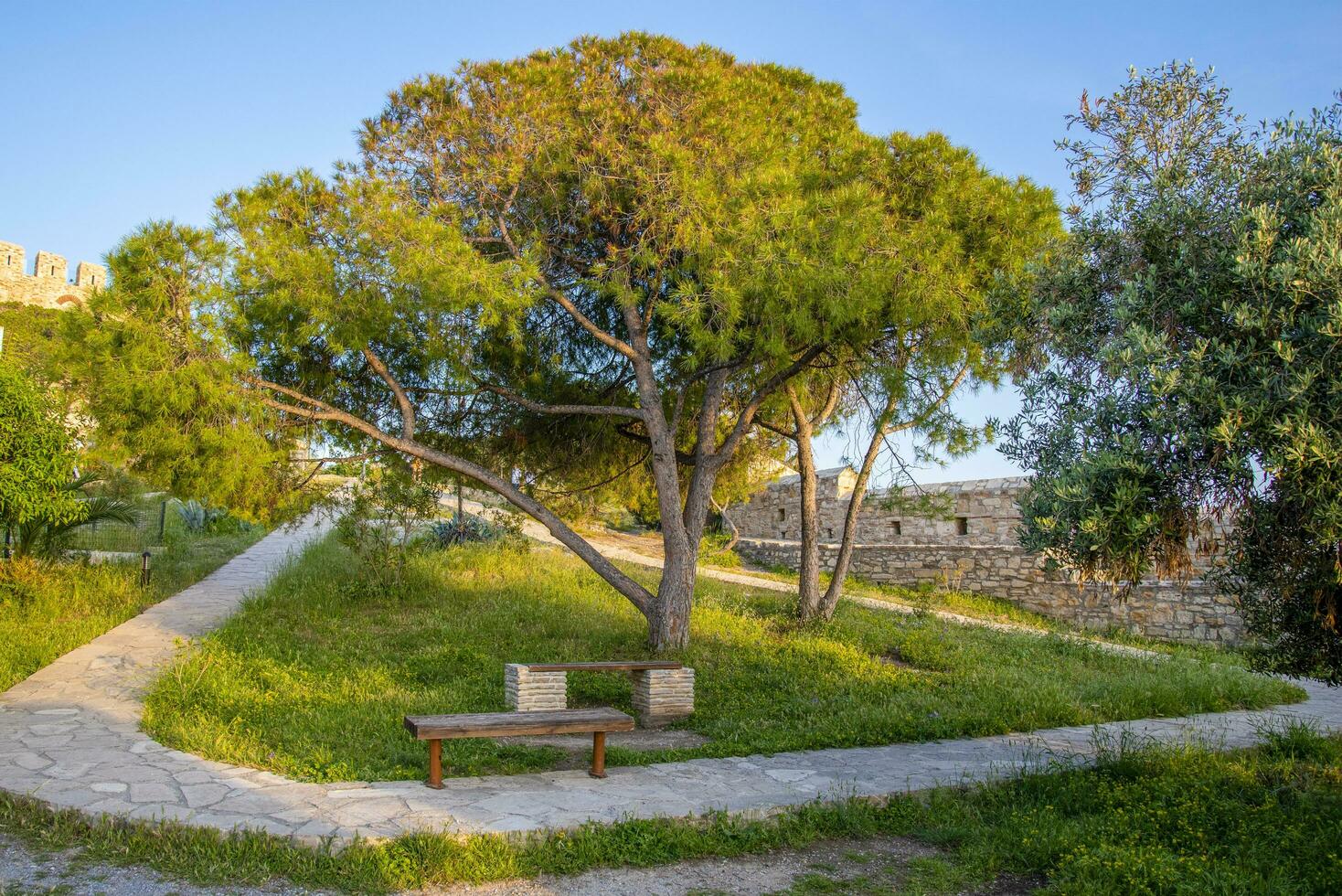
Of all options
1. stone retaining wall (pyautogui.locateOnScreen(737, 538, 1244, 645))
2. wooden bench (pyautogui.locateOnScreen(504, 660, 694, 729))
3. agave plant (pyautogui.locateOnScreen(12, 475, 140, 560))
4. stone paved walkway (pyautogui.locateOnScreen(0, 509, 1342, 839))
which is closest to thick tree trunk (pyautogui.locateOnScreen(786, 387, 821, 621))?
stone retaining wall (pyautogui.locateOnScreen(737, 538, 1244, 645))

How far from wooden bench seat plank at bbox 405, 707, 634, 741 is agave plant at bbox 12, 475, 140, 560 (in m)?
8.03

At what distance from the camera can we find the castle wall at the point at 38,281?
3128cm

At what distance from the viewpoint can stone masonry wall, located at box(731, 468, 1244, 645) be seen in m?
13.3

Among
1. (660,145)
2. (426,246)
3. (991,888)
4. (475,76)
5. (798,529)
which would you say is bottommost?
(991,888)

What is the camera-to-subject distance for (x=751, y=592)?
14570 mm

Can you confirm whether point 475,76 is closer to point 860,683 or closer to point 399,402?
point 399,402

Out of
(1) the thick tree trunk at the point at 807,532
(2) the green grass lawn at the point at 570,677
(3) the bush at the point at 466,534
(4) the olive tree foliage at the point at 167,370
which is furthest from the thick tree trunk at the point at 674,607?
(3) the bush at the point at 466,534

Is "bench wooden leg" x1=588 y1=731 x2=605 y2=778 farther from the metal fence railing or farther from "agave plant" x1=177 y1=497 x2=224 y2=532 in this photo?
"agave plant" x1=177 y1=497 x2=224 y2=532

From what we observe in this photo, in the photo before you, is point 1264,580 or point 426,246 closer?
point 1264,580

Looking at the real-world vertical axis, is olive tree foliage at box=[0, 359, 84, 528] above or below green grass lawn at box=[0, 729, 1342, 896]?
above

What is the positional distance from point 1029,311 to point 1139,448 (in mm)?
1511

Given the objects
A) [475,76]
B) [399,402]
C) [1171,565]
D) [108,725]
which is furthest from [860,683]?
[475,76]

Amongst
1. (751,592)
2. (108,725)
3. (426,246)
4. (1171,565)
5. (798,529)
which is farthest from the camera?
(798,529)

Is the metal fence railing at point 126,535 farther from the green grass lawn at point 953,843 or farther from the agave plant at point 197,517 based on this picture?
the green grass lawn at point 953,843
